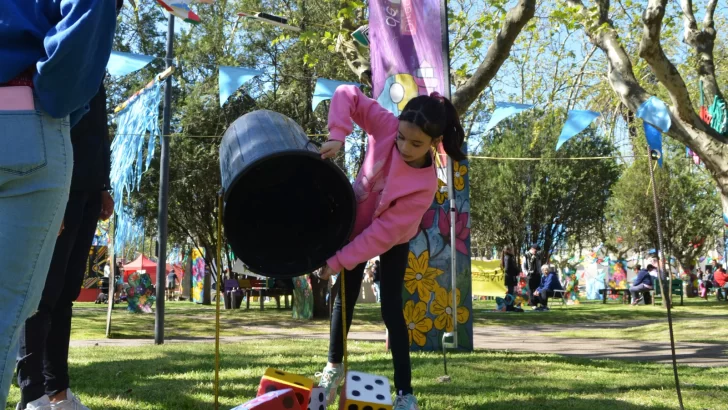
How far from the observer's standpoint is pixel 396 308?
3566 millimetres

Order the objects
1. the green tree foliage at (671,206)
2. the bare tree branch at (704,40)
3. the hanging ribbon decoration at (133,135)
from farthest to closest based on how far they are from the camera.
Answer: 1. the green tree foliage at (671,206)
2. the bare tree branch at (704,40)
3. the hanging ribbon decoration at (133,135)

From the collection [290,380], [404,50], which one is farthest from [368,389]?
[404,50]

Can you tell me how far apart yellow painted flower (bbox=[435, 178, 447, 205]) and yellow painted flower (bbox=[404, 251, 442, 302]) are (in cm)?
62

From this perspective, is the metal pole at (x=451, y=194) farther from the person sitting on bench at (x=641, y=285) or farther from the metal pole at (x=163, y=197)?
the person sitting on bench at (x=641, y=285)

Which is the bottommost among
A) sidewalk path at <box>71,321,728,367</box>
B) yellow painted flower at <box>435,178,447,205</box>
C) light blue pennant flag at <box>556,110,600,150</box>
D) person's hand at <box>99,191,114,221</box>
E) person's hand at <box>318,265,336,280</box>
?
sidewalk path at <box>71,321,728,367</box>

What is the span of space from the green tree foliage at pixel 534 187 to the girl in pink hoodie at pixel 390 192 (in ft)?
97.2

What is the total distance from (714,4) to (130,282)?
45.8 feet

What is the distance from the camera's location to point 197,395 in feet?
12.9

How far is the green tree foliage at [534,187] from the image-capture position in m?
33.2

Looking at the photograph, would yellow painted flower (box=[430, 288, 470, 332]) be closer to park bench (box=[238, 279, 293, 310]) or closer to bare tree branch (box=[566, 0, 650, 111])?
bare tree branch (box=[566, 0, 650, 111])

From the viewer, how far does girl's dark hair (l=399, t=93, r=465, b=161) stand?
331cm

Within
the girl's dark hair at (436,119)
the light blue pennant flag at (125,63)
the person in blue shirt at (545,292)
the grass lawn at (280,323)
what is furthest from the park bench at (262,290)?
the girl's dark hair at (436,119)

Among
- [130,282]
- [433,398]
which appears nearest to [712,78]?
[433,398]

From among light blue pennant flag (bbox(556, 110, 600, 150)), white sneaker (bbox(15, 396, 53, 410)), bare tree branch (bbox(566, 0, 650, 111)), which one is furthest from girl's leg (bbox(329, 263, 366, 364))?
bare tree branch (bbox(566, 0, 650, 111))
